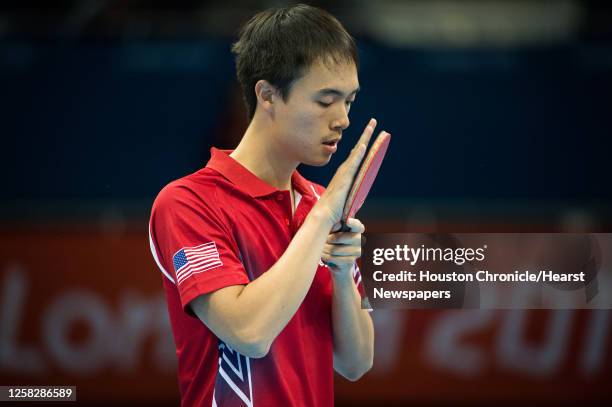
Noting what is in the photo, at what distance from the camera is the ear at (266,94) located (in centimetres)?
207

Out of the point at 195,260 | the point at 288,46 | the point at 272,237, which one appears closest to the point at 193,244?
the point at 195,260

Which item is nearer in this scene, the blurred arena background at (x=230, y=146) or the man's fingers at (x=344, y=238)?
the man's fingers at (x=344, y=238)

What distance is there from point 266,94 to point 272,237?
1.09 ft

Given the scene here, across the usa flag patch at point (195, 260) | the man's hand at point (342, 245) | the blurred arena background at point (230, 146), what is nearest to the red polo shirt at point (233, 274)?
the usa flag patch at point (195, 260)

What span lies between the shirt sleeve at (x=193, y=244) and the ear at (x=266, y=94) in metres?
0.23

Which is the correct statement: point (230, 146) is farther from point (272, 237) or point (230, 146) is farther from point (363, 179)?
point (363, 179)

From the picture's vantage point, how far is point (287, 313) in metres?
1.86

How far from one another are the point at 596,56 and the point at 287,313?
3.48 meters

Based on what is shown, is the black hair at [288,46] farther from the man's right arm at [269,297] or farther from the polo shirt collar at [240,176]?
the man's right arm at [269,297]

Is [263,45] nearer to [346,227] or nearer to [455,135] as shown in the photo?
[346,227]

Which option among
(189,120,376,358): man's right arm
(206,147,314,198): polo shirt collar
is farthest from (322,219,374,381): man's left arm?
(206,147,314,198): polo shirt collar

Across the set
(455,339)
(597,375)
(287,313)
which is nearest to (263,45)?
(287,313)

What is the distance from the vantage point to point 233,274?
1906 millimetres

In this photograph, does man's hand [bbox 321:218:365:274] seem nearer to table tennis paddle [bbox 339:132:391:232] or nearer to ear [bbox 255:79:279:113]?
table tennis paddle [bbox 339:132:391:232]
